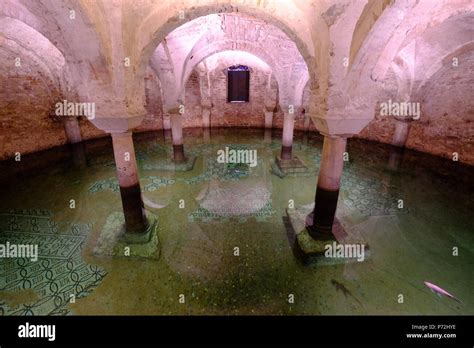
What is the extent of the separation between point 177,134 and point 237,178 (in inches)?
109

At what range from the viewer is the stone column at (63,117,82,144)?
394 inches

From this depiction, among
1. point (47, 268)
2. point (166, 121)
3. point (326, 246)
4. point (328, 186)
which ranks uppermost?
point (166, 121)

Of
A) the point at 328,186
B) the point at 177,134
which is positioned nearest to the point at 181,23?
the point at 328,186

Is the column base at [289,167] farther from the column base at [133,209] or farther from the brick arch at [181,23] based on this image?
the column base at [133,209]

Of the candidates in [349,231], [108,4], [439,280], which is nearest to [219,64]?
[108,4]

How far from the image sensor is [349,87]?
3.30 metres

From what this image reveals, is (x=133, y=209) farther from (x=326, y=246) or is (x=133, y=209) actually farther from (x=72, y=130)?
(x=72, y=130)

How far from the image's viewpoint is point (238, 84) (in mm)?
14734

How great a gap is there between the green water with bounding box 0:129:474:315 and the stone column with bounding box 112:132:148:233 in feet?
1.97

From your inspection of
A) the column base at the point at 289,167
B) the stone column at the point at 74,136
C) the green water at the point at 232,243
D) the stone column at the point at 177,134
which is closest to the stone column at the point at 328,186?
the green water at the point at 232,243

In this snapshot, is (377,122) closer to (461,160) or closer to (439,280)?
(461,160)

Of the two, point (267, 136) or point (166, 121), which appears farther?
point (166, 121)

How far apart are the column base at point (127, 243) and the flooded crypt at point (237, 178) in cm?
3
